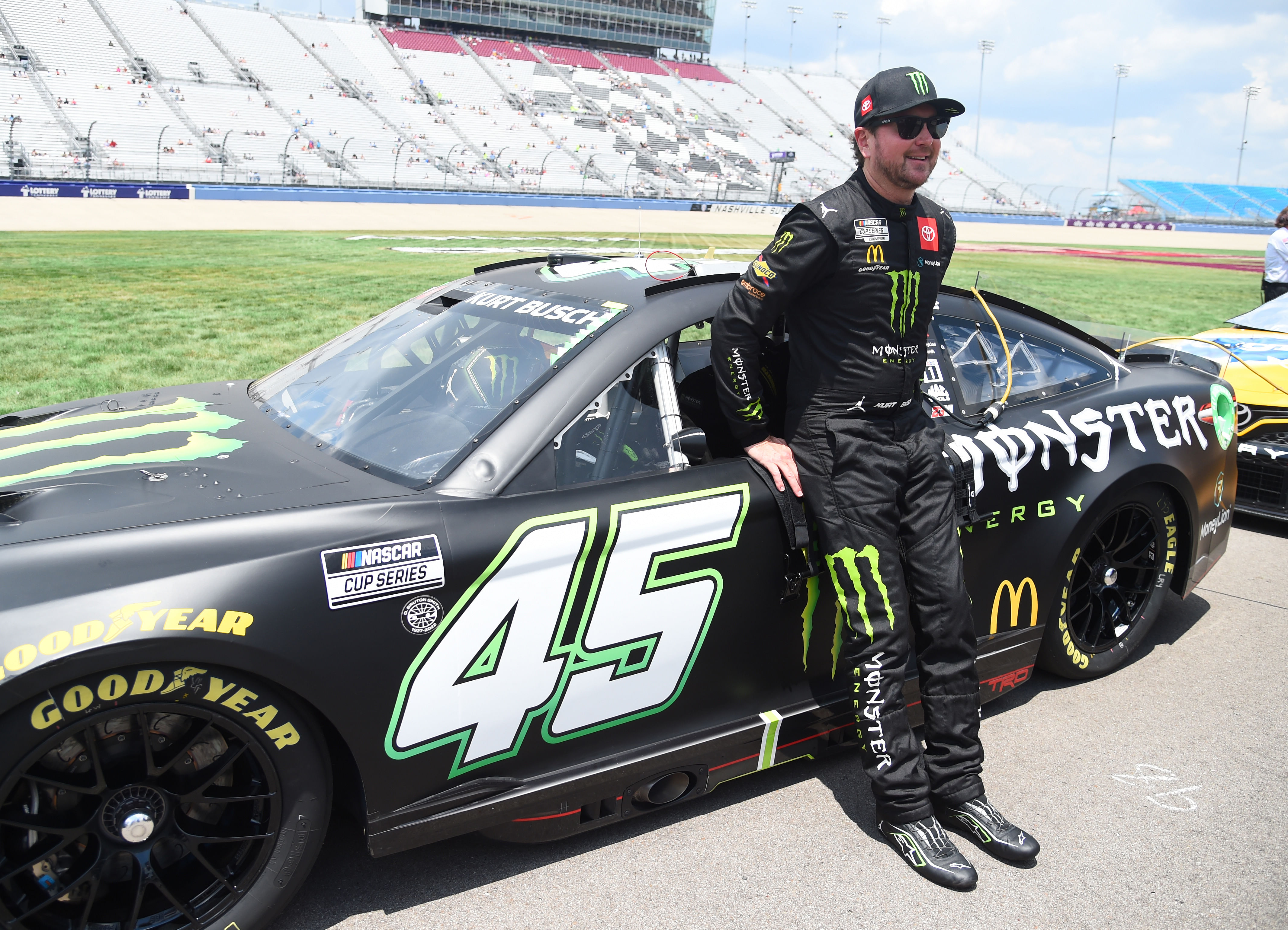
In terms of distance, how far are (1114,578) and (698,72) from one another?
73679 mm

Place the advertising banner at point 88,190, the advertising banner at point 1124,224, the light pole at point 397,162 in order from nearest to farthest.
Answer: the advertising banner at point 88,190, the light pole at point 397,162, the advertising banner at point 1124,224

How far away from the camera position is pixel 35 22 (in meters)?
45.3

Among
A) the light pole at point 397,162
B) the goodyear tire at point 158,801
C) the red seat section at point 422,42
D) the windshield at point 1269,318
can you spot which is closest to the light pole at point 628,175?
the light pole at point 397,162

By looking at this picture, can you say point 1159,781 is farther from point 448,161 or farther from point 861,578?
point 448,161

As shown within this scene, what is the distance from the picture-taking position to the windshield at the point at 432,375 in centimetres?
256

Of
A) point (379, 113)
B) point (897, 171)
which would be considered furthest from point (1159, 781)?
point (379, 113)

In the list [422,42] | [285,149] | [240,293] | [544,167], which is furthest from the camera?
[422,42]

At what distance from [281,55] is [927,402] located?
188 feet

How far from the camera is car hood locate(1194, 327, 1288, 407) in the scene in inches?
229

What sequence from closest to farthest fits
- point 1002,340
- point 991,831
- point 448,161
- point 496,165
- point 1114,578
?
point 991,831, point 1002,340, point 1114,578, point 448,161, point 496,165

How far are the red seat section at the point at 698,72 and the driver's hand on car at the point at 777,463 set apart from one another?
71863 millimetres

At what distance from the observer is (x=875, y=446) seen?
269 centimetres

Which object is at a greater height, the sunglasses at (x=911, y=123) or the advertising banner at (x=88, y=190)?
the advertising banner at (x=88, y=190)

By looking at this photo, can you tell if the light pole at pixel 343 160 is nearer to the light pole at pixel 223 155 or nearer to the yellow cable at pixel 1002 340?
the light pole at pixel 223 155
